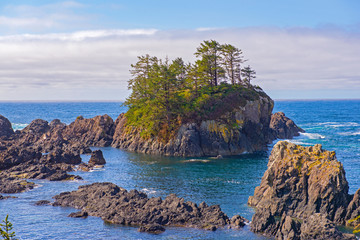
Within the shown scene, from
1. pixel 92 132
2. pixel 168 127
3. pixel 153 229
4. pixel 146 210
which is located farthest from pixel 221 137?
pixel 153 229

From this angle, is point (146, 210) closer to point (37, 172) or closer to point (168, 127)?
point (37, 172)

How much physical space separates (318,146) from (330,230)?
1713 centimetres

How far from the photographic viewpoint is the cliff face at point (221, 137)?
95.8m

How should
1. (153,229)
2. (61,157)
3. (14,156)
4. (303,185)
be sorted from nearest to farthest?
(153,229) → (303,185) → (14,156) → (61,157)

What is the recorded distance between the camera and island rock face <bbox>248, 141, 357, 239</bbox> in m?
41.7

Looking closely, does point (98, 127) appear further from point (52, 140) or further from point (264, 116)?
point (264, 116)

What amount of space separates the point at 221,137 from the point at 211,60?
26234 mm

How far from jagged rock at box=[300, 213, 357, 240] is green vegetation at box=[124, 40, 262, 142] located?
63.3 m

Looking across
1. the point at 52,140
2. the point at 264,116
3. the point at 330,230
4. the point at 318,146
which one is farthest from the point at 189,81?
the point at 330,230

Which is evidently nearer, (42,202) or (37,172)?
(42,202)

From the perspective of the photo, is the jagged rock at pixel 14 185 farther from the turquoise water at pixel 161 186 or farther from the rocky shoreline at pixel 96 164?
the turquoise water at pixel 161 186

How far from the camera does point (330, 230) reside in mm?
37438

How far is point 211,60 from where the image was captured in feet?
367

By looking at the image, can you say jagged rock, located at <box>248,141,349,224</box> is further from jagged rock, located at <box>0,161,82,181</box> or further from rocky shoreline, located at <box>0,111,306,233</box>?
jagged rock, located at <box>0,161,82,181</box>
